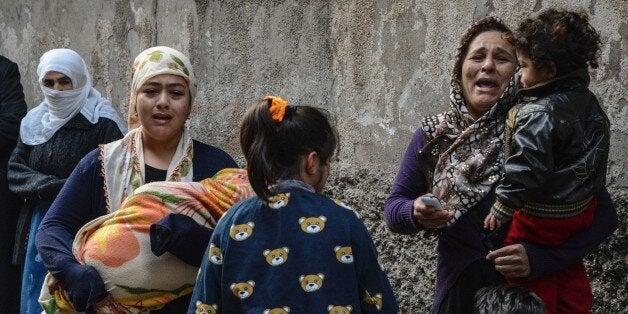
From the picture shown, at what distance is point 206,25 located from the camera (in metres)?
6.26

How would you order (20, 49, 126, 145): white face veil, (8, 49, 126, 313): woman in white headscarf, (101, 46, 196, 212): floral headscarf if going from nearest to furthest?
(101, 46, 196, 212): floral headscarf < (8, 49, 126, 313): woman in white headscarf < (20, 49, 126, 145): white face veil

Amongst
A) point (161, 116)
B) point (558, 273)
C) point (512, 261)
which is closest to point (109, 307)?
point (161, 116)

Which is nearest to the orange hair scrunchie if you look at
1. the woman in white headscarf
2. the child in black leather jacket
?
the child in black leather jacket

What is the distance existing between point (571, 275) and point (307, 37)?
2.54 m

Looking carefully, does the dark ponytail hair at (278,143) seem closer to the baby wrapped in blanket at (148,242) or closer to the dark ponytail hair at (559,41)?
the baby wrapped in blanket at (148,242)

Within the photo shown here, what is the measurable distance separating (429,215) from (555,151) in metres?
0.49

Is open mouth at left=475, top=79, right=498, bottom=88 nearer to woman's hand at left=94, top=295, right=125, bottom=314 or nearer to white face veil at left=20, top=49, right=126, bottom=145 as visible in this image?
woman's hand at left=94, top=295, right=125, bottom=314

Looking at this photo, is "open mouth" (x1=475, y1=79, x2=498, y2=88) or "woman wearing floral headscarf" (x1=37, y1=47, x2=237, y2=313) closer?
"open mouth" (x1=475, y1=79, x2=498, y2=88)

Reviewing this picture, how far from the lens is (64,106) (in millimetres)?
5625

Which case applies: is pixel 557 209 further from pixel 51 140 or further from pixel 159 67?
pixel 51 140

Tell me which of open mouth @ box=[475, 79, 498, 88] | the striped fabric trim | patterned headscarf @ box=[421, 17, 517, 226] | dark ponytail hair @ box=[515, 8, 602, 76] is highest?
dark ponytail hair @ box=[515, 8, 602, 76]

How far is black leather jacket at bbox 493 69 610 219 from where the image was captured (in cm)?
305

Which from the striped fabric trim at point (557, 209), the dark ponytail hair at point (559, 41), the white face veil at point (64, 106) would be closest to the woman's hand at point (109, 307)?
the striped fabric trim at point (557, 209)

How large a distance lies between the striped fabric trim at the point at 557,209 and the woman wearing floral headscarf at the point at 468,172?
0.12m
